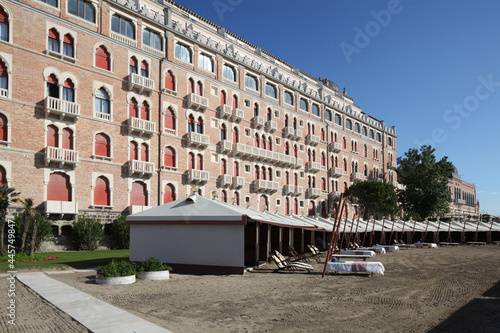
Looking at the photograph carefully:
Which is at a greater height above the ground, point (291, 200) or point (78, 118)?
point (78, 118)

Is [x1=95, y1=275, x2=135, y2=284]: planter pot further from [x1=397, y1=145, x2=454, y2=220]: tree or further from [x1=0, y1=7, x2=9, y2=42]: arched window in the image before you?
[x1=397, y1=145, x2=454, y2=220]: tree

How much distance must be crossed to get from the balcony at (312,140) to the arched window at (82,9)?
34430 millimetres

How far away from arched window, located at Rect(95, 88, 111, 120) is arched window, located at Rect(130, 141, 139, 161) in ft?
10.8

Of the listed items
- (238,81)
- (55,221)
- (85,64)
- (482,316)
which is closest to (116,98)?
(85,64)

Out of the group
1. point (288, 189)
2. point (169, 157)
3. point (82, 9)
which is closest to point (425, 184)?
point (288, 189)

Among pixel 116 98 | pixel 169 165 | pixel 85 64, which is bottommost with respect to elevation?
pixel 169 165

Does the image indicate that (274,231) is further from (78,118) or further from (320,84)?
(320,84)

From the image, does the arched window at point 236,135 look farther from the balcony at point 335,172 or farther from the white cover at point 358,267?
the white cover at point 358,267

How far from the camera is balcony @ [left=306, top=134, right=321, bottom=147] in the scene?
197 ft

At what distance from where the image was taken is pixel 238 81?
4888cm

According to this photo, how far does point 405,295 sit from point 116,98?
29.5m

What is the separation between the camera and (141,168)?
36.2 m

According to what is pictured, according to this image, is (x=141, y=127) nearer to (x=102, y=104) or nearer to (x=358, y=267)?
(x=102, y=104)

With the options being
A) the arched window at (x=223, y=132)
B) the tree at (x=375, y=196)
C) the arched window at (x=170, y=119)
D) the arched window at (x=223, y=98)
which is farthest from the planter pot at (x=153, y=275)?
the tree at (x=375, y=196)
